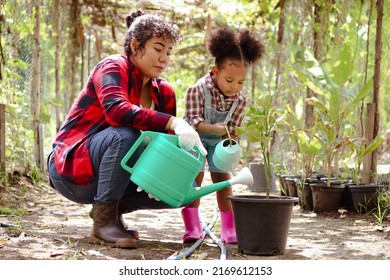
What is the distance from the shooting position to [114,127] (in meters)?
2.51

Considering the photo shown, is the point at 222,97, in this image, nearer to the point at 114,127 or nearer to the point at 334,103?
the point at 114,127

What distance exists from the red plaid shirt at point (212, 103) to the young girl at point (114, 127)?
151mm

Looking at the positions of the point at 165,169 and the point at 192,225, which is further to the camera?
the point at 192,225

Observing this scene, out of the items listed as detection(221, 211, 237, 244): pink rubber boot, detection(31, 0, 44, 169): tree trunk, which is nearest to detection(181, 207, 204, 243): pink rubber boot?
detection(221, 211, 237, 244): pink rubber boot

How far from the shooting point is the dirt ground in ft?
7.57

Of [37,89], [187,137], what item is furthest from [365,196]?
[37,89]

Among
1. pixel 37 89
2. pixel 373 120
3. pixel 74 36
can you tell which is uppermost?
pixel 74 36

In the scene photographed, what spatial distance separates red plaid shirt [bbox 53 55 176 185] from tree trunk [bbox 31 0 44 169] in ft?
10.2

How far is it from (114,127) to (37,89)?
3.41 m

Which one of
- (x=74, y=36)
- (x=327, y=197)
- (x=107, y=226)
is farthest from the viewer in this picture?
(x=74, y=36)

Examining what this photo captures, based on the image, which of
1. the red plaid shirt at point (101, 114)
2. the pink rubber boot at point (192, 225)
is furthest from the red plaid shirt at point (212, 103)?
the pink rubber boot at point (192, 225)

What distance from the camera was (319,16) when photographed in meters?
5.34

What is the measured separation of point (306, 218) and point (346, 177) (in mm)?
910

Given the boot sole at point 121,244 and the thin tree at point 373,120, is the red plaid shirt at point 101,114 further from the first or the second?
the thin tree at point 373,120
